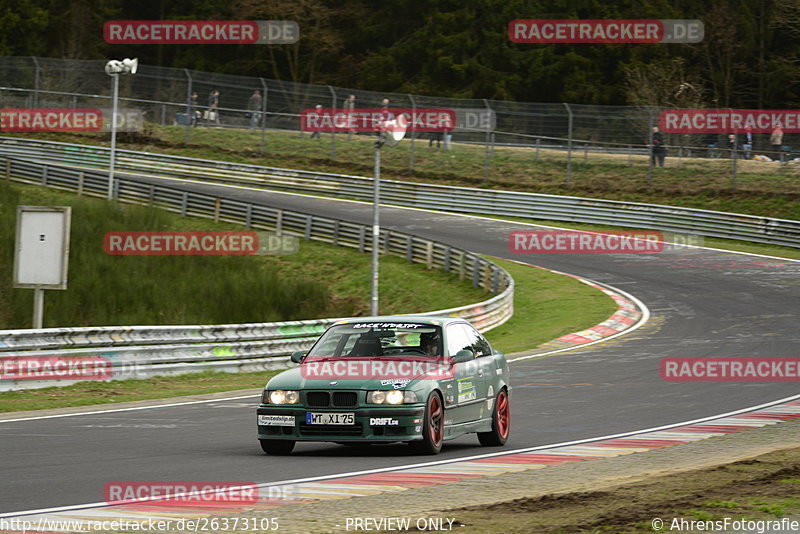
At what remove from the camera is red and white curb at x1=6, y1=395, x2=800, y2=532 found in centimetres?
796

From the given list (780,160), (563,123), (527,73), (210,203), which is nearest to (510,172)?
(563,123)

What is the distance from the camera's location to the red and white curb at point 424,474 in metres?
7.96

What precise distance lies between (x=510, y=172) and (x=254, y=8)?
34.3 metres

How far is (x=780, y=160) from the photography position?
4597 centimetres

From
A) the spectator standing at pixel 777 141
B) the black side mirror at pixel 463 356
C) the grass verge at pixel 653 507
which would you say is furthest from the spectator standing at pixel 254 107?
the grass verge at pixel 653 507

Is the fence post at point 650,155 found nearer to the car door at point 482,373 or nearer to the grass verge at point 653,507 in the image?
the car door at point 482,373

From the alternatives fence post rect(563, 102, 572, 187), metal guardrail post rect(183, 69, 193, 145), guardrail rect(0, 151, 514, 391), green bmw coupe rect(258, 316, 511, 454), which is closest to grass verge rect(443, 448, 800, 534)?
green bmw coupe rect(258, 316, 511, 454)

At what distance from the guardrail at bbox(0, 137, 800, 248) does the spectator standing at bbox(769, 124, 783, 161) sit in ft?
14.1

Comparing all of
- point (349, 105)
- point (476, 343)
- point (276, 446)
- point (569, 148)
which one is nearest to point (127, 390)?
point (476, 343)

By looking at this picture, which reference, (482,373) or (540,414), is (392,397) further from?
(540,414)

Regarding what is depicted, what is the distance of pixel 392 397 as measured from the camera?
10898 millimetres

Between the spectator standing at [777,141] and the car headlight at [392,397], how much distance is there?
3746 cm

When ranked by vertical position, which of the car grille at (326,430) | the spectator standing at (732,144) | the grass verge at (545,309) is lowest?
the grass verge at (545,309)

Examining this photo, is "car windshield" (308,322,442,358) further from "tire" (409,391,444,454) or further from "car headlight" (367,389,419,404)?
"car headlight" (367,389,419,404)
